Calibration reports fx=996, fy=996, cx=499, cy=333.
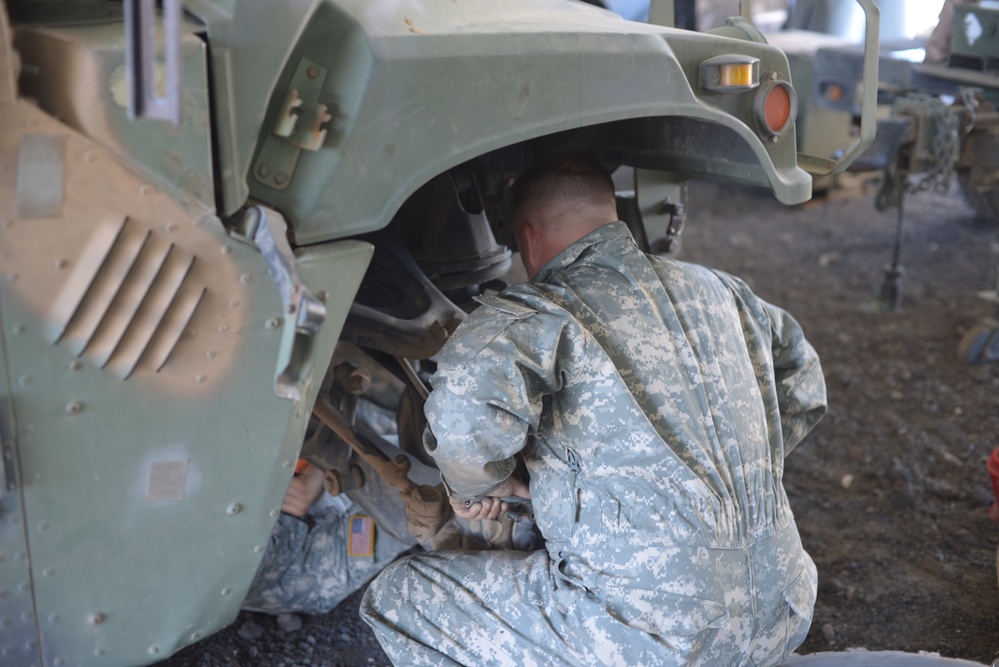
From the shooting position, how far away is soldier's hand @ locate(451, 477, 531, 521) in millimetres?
2178

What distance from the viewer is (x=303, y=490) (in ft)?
9.22

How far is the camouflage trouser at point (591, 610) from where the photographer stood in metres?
2.00

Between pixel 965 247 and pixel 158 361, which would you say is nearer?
pixel 158 361

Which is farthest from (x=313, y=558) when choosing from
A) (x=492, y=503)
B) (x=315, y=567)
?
(x=492, y=503)

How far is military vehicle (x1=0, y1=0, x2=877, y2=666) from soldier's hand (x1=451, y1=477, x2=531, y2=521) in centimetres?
55

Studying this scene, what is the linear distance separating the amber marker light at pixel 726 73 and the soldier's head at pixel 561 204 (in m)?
0.36

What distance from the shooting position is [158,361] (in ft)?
5.03

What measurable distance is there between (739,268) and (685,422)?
433cm

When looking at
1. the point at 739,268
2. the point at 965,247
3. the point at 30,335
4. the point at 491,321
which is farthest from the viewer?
the point at 965,247

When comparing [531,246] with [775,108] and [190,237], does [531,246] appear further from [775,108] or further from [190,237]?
[190,237]

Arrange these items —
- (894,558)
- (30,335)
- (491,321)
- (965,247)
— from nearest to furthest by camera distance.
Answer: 1. (30,335)
2. (491,321)
3. (894,558)
4. (965,247)

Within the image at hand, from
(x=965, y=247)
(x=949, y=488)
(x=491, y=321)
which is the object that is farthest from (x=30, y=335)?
(x=965, y=247)

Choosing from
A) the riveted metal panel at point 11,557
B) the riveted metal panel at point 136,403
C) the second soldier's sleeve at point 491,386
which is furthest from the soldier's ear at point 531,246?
the riveted metal panel at point 11,557

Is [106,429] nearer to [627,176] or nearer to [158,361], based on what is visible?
[158,361]
